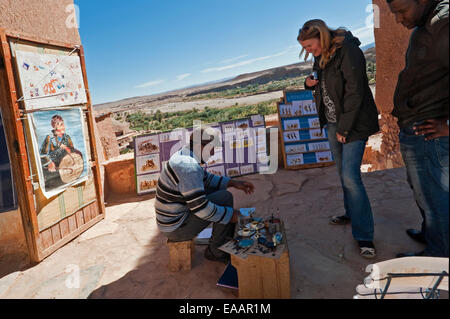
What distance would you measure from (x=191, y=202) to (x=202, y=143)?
515 mm

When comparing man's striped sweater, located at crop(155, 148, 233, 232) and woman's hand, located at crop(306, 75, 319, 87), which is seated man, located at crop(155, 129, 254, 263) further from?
woman's hand, located at crop(306, 75, 319, 87)

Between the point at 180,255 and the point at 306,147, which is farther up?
the point at 306,147

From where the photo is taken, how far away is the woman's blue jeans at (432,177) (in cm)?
194

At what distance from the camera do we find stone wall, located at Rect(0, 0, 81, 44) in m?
3.83

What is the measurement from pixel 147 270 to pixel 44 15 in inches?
163

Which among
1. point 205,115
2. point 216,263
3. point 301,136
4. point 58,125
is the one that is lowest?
point 216,263

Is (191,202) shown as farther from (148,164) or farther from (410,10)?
(148,164)

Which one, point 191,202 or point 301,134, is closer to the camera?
point 191,202

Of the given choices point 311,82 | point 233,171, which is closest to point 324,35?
point 311,82

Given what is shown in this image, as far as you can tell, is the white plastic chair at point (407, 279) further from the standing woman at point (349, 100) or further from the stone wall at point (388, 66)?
the stone wall at point (388, 66)

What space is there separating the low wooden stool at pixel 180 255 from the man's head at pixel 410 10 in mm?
2382

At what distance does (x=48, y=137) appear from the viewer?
3684 millimetres

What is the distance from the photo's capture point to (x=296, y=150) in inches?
238

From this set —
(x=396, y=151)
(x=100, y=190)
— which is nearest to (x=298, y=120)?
(x=396, y=151)
